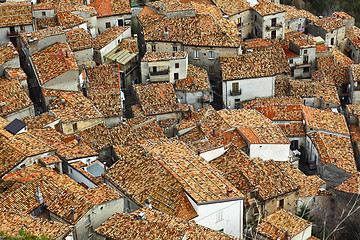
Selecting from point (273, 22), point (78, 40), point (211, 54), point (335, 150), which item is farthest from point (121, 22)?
point (335, 150)

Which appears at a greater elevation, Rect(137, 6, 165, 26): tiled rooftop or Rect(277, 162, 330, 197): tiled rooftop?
Rect(137, 6, 165, 26): tiled rooftop

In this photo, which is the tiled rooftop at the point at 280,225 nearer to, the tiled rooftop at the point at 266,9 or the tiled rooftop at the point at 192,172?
the tiled rooftop at the point at 192,172

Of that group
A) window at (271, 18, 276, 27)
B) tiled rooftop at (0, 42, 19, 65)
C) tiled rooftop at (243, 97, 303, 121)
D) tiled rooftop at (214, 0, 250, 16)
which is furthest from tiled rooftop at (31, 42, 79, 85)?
window at (271, 18, 276, 27)

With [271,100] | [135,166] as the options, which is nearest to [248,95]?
[271,100]

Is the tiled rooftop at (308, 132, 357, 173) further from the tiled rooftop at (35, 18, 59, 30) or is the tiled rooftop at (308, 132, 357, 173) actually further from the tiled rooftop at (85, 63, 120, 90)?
the tiled rooftop at (35, 18, 59, 30)

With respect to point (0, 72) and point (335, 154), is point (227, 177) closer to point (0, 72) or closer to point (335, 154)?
point (335, 154)
